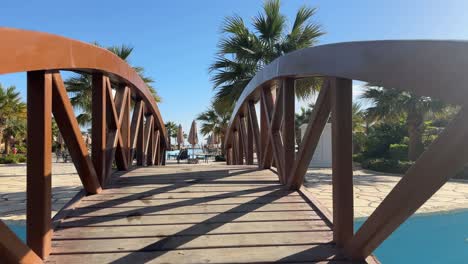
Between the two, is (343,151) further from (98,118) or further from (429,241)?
(429,241)

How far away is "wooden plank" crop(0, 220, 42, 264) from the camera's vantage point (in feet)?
6.46

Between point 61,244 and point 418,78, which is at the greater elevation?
point 418,78

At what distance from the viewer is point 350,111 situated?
2656mm

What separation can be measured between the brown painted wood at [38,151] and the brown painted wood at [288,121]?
93.0 inches

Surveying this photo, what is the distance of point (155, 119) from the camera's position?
27.2 feet

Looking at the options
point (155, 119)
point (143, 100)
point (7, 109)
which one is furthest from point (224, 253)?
point (7, 109)

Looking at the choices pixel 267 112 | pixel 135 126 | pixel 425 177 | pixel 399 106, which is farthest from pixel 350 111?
pixel 399 106

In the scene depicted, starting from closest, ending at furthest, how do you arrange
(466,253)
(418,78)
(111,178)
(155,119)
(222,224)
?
1. (418,78)
2. (222,224)
3. (111,178)
4. (466,253)
5. (155,119)

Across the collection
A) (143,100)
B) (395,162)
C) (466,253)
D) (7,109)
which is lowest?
(466,253)

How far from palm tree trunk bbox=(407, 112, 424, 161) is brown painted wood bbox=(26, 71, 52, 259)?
15803 millimetres

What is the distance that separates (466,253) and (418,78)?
23.2ft

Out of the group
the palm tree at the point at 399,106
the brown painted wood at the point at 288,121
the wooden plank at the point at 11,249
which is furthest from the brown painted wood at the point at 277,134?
the palm tree at the point at 399,106

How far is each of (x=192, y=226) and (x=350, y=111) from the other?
149 centimetres

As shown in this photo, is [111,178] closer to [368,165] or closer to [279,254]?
[279,254]
